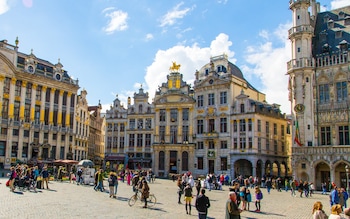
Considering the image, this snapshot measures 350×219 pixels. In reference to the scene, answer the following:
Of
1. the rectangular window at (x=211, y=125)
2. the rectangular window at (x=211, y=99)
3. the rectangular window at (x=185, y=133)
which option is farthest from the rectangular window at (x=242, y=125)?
the rectangular window at (x=185, y=133)

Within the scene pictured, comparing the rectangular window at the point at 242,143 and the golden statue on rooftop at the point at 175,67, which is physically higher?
the golden statue on rooftop at the point at 175,67

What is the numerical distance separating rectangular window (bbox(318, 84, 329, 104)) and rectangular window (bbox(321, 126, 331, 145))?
133 inches

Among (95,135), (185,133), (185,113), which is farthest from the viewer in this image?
(95,135)

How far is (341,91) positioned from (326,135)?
5684 millimetres

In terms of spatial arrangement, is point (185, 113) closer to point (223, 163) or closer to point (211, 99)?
point (211, 99)

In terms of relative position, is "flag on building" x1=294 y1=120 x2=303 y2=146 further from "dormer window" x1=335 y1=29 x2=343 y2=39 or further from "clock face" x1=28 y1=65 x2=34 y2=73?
"clock face" x1=28 y1=65 x2=34 y2=73

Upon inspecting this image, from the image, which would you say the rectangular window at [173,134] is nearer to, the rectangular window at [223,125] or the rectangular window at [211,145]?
the rectangular window at [211,145]

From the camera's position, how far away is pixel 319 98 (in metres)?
46.6

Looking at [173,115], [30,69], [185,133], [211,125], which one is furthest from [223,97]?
[30,69]

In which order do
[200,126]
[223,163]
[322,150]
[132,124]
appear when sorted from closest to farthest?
[322,150]
[223,163]
[200,126]
[132,124]

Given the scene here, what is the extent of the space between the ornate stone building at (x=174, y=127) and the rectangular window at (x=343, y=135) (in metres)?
23.5

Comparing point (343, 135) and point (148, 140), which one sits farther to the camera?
point (148, 140)

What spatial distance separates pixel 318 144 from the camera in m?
45.9

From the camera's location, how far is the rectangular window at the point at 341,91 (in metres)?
44.9
